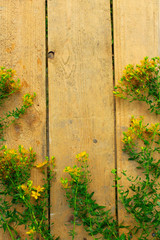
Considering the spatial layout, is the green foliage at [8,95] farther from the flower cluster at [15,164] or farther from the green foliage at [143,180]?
the green foliage at [143,180]

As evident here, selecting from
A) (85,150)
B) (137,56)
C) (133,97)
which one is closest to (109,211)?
(85,150)

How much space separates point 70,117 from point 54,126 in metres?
0.10

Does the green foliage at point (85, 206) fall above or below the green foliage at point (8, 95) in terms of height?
below

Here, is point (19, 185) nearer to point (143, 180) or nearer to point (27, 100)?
point (27, 100)

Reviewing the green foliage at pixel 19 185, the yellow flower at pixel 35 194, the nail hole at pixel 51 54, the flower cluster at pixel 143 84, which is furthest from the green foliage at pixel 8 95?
the flower cluster at pixel 143 84

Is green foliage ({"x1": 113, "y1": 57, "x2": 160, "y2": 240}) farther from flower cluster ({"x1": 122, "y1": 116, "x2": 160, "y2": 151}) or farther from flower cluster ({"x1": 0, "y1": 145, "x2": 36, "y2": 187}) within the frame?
flower cluster ({"x1": 0, "y1": 145, "x2": 36, "y2": 187})

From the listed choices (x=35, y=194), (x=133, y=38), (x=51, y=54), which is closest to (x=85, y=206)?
(x=35, y=194)

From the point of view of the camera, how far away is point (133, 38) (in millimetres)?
1633

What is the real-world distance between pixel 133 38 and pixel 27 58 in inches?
24.8

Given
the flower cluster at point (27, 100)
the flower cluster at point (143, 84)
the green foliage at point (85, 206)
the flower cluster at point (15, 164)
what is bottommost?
the green foliage at point (85, 206)

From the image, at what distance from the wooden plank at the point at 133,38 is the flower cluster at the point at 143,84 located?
47mm

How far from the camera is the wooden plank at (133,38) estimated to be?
160 cm

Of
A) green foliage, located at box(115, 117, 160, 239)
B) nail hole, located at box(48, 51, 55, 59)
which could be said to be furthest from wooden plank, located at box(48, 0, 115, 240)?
green foliage, located at box(115, 117, 160, 239)

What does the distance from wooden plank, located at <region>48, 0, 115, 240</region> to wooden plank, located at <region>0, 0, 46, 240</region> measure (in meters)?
0.06
